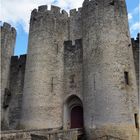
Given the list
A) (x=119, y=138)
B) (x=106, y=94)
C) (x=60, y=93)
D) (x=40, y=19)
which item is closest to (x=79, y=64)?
(x=60, y=93)

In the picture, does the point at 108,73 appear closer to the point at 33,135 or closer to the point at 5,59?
the point at 33,135

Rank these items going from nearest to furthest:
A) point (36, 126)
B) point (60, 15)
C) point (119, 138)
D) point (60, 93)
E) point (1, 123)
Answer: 1. point (119, 138)
2. point (36, 126)
3. point (60, 93)
4. point (1, 123)
5. point (60, 15)

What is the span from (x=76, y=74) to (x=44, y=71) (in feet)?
7.63

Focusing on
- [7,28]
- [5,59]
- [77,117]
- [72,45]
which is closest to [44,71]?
[72,45]

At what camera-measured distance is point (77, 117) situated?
15242mm

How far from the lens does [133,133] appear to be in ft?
38.9

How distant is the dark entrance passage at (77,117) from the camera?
1502cm

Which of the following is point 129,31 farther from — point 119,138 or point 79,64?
point 119,138

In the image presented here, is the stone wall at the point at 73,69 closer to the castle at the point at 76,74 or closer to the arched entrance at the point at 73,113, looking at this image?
the castle at the point at 76,74

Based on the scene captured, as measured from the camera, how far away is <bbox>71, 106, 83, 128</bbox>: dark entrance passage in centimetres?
1502

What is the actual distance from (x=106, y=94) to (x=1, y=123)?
8795 mm

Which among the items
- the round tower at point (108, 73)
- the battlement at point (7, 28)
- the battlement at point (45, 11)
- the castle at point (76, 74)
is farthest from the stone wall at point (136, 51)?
the battlement at point (7, 28)

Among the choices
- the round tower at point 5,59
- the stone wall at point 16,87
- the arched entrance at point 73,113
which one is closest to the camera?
the arched entrance at point 73,113

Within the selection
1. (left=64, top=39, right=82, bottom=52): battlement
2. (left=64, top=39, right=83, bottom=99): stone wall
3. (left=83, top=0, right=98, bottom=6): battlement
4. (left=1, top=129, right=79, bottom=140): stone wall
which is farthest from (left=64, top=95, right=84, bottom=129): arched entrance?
(left=83, top=0, right=98, bottom=6): battlement
